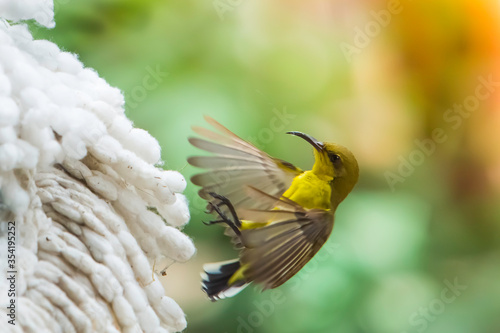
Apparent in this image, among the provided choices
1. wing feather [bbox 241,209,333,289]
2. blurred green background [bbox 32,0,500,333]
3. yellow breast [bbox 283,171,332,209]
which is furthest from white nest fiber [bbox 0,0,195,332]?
blurred green background [bbox 32,0,500,333]

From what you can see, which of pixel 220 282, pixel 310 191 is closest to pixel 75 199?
pixel 220 282

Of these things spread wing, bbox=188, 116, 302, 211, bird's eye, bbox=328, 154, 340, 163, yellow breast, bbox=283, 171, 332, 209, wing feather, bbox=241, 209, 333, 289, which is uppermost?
spread wing, bbox=188, 116, 302, 211

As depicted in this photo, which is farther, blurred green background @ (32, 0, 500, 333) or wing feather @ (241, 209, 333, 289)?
blurred green background @ (32, 0, 500, 333)

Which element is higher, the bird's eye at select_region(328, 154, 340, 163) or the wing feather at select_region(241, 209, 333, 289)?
the bird's eye at select_region(328, 154, 340, 163)

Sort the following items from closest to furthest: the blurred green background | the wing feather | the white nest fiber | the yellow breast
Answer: the white nest fiber < the wing feather < the yellow breast < the blurred green background

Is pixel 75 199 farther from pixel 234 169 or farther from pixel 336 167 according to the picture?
pixel 336 167

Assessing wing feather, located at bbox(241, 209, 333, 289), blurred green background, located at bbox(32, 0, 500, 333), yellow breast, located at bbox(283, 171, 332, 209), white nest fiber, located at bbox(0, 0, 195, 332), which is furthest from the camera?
blurred green background, located at bbox(32, 0, 500, 333)

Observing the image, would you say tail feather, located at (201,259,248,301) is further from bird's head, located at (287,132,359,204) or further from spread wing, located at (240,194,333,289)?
bird's head, located at (287,132,359,204)

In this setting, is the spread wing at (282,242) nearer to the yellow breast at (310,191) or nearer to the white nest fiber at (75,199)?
the yellow breast at (310,191)
